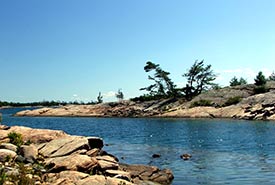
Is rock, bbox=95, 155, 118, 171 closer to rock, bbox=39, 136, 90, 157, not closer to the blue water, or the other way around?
rock, bbox=39, 136, 90, 157

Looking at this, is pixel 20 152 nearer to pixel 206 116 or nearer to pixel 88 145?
pixel 88 145

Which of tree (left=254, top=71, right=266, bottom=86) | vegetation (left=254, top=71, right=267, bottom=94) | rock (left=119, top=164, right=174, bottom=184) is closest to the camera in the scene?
rock (left=119, top=164, right=174, bottom=184)

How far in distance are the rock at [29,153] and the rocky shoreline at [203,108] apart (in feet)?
211

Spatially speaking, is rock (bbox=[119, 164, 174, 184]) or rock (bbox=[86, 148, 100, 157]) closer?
rock (bbox=[119, 164, 174, 184])

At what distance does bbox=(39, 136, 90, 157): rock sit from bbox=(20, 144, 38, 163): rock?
0.91 m

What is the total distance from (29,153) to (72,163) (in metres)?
3.69

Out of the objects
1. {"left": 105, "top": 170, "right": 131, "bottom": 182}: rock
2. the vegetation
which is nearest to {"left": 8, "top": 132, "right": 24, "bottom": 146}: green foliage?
{"left": 105, "top": 170, "right": 131, "bottom": 182}: rock

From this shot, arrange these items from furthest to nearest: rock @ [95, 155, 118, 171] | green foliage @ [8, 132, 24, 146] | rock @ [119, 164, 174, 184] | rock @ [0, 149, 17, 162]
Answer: green foliage @ [8, 132, 24, 146]
rock @ [119, 164, 174, 184]
rock @ [95, 155, 118, 171]
rock @ [0, 149, 17, 162]

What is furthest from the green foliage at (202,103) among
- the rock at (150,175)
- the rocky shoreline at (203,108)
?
the rock at (150,175)

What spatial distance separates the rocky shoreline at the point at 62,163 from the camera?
1916cm

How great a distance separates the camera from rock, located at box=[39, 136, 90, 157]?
2456 centimetres

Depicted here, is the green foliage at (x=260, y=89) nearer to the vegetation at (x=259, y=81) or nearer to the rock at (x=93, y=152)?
the vegetation at (x=259, y=81)

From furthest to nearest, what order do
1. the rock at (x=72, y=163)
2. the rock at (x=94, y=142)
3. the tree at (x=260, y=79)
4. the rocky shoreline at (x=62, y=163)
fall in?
the tree at (x=260, y=79)
the rock at (x=94, y=142)
the rock at (x=72, y=163)
the rocky shoreline at (x=62, y=163)

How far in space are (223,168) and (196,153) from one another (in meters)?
8.80
